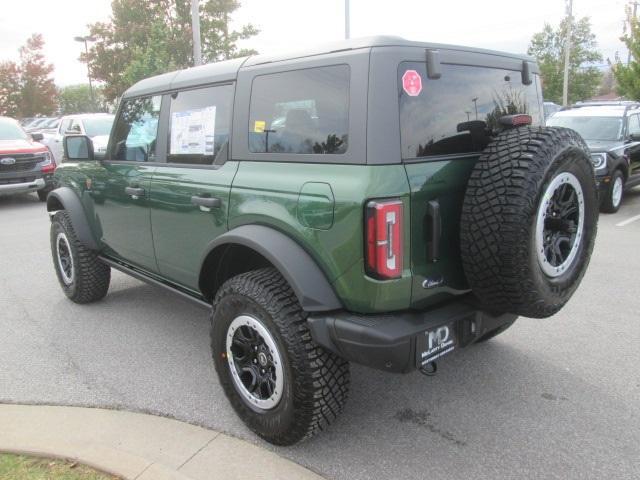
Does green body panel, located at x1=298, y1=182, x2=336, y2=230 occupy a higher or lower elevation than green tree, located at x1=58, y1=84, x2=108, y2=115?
lower

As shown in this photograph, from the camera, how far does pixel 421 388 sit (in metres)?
3.30

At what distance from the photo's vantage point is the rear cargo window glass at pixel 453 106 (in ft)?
7.91

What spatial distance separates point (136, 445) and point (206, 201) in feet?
4.35

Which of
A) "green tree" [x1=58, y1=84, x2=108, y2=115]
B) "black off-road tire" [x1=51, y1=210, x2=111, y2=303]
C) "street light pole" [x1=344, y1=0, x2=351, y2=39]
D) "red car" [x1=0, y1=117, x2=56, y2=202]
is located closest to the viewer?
"black off-road tire" [x1=51, y1=210, x2=111, y2=303]

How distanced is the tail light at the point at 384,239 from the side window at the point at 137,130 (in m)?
2.05

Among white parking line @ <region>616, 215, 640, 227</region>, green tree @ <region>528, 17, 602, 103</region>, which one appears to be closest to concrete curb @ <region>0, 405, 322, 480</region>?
white parking line @ <region>616, 215, 640, 227</region>

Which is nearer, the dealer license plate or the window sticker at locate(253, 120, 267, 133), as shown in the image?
the dealer license plate

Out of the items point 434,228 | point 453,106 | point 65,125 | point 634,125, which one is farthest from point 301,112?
point 65,125

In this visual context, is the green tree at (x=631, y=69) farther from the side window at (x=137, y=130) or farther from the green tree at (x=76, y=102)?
the green tree at (x=76, y=102)

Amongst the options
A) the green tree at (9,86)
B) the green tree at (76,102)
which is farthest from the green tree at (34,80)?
the green tree at (76,102)

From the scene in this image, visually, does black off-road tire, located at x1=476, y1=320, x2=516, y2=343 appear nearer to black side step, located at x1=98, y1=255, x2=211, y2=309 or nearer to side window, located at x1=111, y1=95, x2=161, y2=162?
black side step, located at x1=98, y1=255, x2=211, y2=309

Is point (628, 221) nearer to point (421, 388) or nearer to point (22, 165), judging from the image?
point (421, 388)

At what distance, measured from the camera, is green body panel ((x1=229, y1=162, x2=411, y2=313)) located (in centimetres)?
226

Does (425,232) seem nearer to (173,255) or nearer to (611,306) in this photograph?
(173,255)
